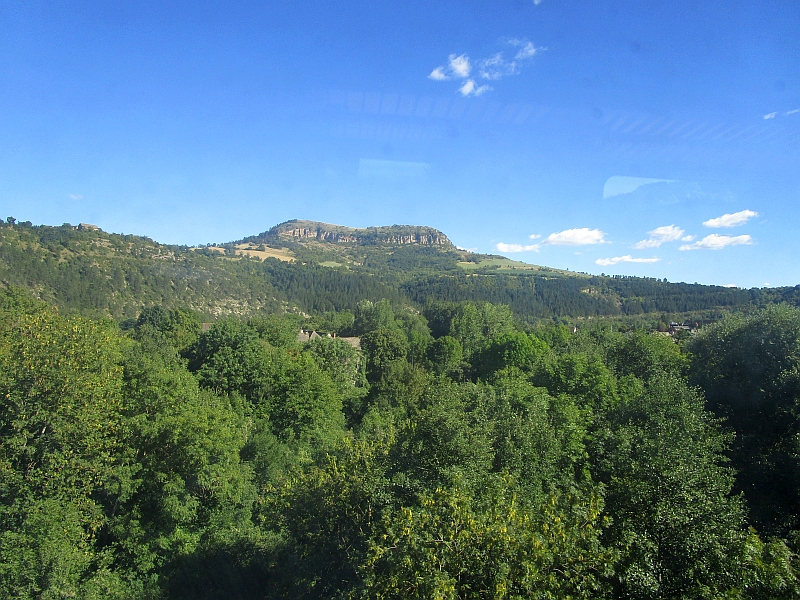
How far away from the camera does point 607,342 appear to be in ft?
134

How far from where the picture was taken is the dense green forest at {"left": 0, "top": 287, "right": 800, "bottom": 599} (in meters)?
7.74

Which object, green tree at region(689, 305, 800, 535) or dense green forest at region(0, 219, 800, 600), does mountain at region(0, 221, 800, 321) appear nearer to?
green tree at region(689, 305, 800, 535)

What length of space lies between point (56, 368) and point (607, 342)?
39750 millimetres

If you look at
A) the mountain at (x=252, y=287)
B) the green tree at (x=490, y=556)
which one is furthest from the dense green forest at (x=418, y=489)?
the mountain at (x=252, y=287)

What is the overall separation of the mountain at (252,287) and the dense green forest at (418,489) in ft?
157

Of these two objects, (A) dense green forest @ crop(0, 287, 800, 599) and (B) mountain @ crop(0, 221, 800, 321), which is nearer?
(A) dense green forest @ crop(0, 287, 800, 599)

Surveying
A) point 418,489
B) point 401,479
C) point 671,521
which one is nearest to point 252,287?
point 401,479

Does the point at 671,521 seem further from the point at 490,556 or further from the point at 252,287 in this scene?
the point at 252,287

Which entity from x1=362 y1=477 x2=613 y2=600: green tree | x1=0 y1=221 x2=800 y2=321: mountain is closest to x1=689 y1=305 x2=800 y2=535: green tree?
x1=362 y1=477 x2=613 y2=600: green tree

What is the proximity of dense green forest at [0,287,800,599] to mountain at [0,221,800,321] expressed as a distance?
4777 centimetres

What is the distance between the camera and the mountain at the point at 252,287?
76.8 metres

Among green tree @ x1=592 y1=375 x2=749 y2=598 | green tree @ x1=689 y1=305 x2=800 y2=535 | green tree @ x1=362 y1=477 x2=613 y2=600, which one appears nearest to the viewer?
green tree @ x1=362 y1=477 x2=613 y2=600

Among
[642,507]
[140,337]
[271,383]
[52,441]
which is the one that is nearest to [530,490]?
[642,507]

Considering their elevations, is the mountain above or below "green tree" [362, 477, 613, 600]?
above
